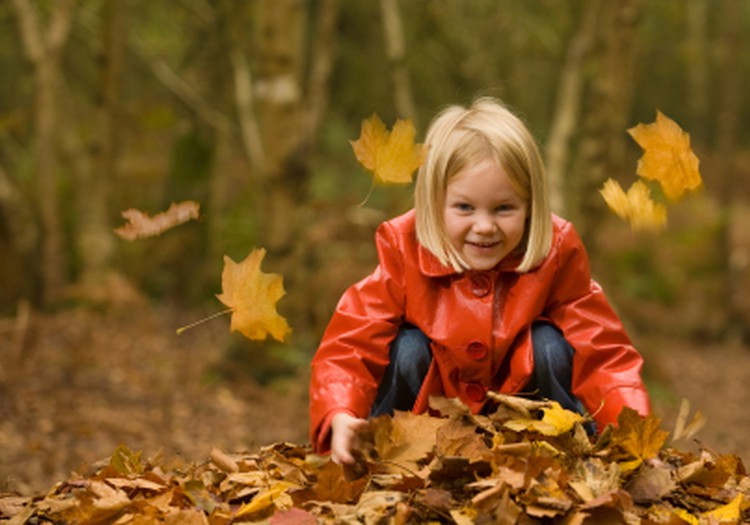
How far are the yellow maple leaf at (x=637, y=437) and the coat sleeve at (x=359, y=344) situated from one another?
0.67 metres

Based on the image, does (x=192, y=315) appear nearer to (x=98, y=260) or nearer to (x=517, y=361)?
(x=98, y=260)

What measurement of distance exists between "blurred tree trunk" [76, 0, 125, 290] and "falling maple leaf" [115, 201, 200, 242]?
589 centimetres

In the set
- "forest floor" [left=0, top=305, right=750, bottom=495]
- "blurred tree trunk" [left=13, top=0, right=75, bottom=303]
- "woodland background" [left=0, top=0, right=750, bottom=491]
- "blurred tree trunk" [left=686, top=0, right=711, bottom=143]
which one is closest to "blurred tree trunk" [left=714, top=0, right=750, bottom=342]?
"woodland background" [left=0, top=0, right=750, bottom=491]

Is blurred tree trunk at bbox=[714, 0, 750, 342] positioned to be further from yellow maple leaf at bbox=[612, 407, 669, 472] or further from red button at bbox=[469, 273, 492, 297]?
yellow maple leaf at bbox=[612, 407, 669, 472]

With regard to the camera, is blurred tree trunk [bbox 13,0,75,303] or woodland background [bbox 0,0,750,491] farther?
blurred tree trunk [bbox 13,0,75,303]

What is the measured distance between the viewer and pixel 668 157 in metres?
2.31

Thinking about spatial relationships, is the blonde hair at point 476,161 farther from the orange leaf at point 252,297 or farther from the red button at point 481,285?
the orange leaf at point 252,297

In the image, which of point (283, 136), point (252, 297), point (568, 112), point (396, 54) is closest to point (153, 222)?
point (252, 297)

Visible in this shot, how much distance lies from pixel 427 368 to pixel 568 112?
7.21 metres

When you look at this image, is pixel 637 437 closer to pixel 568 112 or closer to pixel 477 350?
pixel 477 350

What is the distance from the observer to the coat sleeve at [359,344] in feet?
7.68

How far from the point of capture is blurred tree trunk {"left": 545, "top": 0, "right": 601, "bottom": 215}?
870 centimetres

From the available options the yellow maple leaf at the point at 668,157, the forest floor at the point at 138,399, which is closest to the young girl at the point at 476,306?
the yellow maple leaf at the point at 668,157

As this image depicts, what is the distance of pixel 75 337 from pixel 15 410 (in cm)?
195
